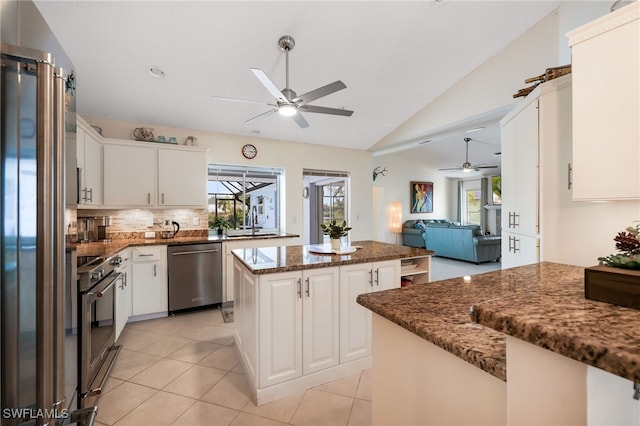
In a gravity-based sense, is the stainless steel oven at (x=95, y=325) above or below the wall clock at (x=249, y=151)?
below

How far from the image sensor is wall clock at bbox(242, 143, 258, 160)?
15.1ft

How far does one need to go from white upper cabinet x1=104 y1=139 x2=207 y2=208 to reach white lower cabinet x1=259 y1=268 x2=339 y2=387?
8.51 ft

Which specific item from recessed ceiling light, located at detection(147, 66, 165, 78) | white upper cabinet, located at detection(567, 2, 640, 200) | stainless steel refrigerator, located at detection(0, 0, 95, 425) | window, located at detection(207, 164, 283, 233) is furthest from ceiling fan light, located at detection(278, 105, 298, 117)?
window, located at detection(207, 164, 283, 233)

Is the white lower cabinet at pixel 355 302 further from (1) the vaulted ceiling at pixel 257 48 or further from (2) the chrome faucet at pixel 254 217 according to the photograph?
(2) the chrome faucet at pixel 254 217

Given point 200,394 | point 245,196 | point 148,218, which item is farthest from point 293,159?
point 200,394

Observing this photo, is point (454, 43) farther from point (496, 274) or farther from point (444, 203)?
point (444, 203)

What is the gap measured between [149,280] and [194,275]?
507 mm

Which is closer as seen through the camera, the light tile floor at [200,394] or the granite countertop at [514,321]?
the granite countertop at [514,321]

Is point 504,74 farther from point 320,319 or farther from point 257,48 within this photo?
point 320,319

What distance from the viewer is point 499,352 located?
74 cm

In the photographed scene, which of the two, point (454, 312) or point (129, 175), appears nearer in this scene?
point (454, 312)

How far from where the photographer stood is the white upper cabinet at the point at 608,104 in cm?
112

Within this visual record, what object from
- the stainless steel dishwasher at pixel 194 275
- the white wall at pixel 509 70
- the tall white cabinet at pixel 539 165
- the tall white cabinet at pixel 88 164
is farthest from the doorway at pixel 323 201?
the tall white cabinet at pixel 539 165

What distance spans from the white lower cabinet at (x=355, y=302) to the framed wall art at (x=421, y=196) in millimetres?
7426
